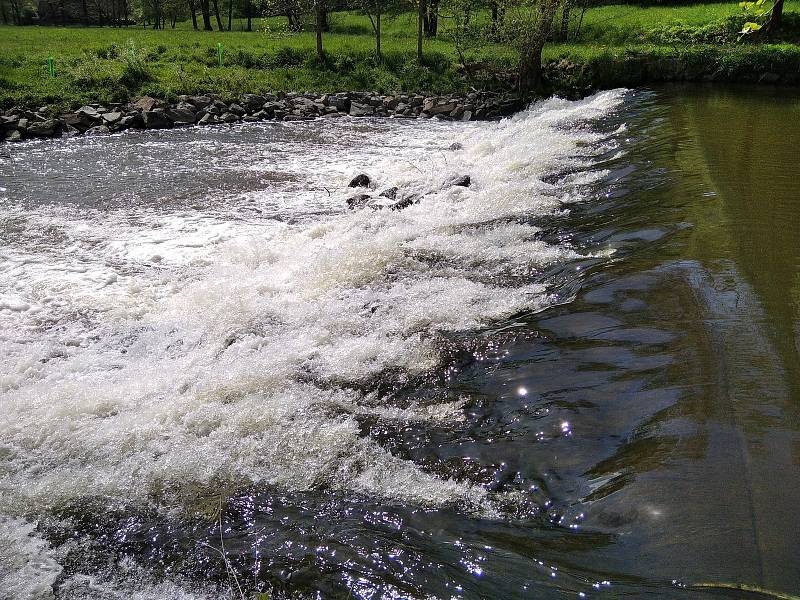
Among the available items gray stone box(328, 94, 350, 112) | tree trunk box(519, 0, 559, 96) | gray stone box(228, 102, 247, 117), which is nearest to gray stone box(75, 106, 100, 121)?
gray stone box(228, 102, 247, 117)

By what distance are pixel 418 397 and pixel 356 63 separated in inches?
769

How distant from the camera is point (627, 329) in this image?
15.8ft

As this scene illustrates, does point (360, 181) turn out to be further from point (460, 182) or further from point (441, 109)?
point (441, 109)

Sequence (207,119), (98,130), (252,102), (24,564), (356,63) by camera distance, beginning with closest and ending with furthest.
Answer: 1. (24,564)
2. (98,130)
3. (207,119)
4. (252,102)
5. (356,63)

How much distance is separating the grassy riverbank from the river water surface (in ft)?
34.5

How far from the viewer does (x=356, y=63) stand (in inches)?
859

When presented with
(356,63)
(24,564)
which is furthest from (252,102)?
(24,564)

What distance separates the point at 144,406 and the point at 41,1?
5516cm

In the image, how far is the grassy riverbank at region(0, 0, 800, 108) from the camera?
17.9m

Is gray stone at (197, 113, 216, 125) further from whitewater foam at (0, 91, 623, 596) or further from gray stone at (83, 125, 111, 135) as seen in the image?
whitewater foam at (0, 91, 623, 596)

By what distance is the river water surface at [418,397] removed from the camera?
3.08m

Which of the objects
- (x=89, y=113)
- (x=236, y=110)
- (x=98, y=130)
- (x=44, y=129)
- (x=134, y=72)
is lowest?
(x=98, y=130)

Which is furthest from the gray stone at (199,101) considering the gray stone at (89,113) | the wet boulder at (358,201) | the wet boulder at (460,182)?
the wet boulder at (460,182)

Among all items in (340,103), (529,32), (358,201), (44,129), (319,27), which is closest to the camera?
(358,201)
